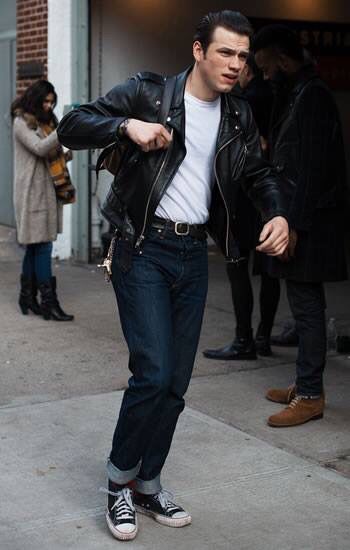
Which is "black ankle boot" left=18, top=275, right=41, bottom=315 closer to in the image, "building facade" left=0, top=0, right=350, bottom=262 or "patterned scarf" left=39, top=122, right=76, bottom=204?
"patterned scarf" left=39, top=122, right=76, bottom=204

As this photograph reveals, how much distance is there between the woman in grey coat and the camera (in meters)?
8.13

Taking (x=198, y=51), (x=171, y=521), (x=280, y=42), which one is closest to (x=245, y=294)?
(x=280, y=42)

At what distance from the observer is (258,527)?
4387 millimetres

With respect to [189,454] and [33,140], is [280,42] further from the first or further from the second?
[33,140]

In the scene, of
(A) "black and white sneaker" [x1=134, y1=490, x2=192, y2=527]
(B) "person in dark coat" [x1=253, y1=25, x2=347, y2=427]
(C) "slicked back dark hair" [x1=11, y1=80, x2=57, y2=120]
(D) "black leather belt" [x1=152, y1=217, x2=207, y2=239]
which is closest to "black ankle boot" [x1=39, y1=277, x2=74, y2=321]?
(C) "slicked back dark hair" [x1=11, y1=80, x2=57, y2=120]

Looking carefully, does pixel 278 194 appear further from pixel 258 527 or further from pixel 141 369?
pixel 258 527

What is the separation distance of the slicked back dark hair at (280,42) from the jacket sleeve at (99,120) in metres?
1.91

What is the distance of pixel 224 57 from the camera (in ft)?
13.3

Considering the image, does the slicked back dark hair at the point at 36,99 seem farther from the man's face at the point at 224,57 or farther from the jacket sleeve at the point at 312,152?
the man's face at the point at 224,57

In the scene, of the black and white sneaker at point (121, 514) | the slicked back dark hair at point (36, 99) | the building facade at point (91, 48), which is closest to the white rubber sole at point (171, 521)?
the black and white sneaker at point (121, 514)

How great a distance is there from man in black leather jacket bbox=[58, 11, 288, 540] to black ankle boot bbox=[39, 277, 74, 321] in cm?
402

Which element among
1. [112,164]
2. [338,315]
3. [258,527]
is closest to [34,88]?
[338,315]

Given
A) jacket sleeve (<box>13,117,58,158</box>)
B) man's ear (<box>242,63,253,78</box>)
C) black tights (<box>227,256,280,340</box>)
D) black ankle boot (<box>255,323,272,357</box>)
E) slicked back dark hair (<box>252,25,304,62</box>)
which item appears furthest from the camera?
jacket sleeve (<box>13,117,58,158</box>)

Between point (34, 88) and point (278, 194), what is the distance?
163 inches
